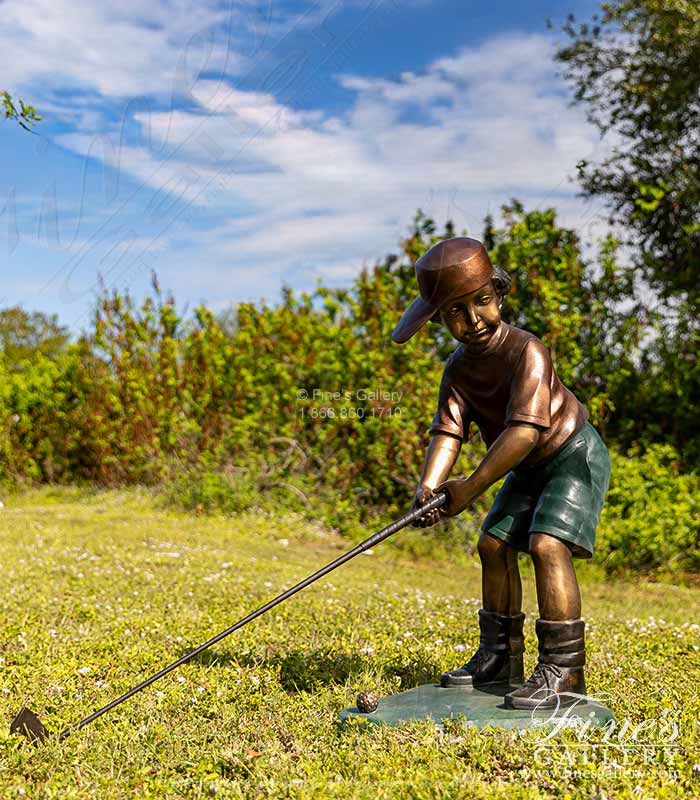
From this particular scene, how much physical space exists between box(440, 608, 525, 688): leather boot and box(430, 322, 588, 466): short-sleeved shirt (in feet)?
2.28

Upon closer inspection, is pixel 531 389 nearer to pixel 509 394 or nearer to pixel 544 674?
pixel 509 394

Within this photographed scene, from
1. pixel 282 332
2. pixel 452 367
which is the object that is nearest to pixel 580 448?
pixel 452 367

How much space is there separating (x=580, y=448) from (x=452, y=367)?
0.65 m

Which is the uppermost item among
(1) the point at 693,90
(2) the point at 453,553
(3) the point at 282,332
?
(1) the point at 693,90

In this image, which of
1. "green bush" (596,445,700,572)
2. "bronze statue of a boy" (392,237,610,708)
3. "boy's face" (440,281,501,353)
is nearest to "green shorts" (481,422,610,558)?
"bronze statue of a boy" (392,237,610,708)

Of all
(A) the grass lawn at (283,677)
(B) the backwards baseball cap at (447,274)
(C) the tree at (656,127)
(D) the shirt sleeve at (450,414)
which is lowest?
(A) the grass lawn at (283,677)

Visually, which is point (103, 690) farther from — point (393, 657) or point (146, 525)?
point (146, 525)

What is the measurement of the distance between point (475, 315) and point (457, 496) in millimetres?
737

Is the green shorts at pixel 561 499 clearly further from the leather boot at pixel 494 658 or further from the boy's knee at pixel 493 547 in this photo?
the leather boot at pixel 494 658

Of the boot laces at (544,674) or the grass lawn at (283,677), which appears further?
the boot laces at (544,674)

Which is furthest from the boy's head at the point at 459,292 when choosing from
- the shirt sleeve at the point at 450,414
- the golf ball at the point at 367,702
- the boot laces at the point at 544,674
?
the golf ball at the point at 367,702

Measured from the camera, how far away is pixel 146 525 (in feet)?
30.0

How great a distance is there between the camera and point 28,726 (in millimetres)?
3363

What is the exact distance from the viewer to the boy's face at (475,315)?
3436mm
